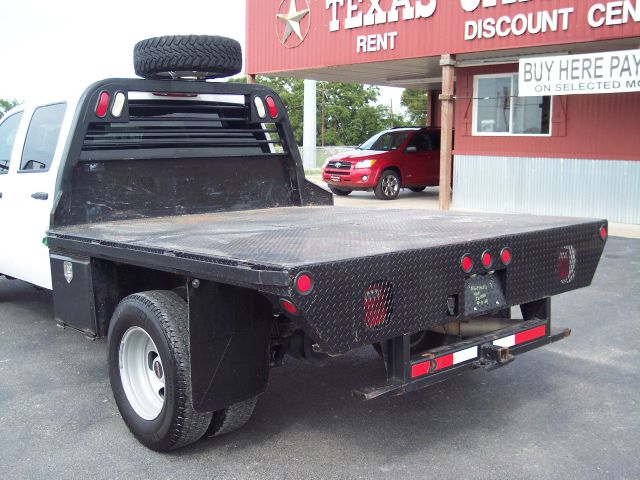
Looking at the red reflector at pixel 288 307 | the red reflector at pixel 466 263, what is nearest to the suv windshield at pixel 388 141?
the red reflector at pixel 466 263

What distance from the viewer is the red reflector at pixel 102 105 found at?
503cm

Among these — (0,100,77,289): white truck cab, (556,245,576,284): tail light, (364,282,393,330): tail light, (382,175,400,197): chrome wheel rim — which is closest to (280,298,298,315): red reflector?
(364,282,393,330): tail light

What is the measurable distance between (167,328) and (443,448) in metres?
1.59

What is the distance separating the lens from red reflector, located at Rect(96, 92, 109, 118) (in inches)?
198

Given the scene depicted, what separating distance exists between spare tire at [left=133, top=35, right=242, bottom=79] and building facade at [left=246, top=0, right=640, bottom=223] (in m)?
8.48

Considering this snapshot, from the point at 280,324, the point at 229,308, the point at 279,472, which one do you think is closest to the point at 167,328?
the point at 229,308

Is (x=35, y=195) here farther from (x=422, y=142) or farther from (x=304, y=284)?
(x=422, y=142)

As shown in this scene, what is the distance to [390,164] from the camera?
60.2ft

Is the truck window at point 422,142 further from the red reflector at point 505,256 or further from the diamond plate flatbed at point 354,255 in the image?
the red reflector at point 505,256

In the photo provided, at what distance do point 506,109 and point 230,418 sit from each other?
13018mm

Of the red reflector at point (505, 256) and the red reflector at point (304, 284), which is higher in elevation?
the red reflector at point (304, 284)

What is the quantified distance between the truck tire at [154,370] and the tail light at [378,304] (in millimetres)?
954

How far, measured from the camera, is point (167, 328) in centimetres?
350

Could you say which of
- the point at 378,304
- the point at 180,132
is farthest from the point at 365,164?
the point at 378,304
